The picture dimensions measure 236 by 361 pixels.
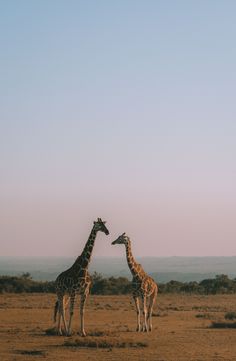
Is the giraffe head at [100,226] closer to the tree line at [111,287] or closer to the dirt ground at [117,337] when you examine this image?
the dirt ground at [117,337]

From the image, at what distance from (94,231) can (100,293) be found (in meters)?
26.9

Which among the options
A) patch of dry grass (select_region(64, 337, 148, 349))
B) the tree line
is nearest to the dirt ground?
patch of dry grass (select_region(64, 337, 148, 349))

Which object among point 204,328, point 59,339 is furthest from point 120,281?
point 59,339

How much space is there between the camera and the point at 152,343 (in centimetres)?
2061

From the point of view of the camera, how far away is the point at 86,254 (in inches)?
899

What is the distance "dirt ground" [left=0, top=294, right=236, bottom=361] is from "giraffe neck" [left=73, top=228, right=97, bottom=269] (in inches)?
78.6

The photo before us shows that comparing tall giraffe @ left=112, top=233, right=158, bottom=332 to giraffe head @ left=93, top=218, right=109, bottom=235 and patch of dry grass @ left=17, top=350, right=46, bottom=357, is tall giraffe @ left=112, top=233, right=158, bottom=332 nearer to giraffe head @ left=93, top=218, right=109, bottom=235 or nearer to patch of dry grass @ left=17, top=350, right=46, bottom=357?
giraffe head @ left=93, top=218, right=109, bottom=235

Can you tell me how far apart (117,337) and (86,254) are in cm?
279

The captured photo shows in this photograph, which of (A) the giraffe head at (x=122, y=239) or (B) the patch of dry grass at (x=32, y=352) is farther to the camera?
(A) the giraffe head at (x=122, y=239)

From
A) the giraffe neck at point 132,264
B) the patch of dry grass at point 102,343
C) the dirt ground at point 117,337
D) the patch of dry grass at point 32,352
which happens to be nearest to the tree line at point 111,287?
the dirt ground at point 117,337

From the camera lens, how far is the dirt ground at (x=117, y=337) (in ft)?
60.1

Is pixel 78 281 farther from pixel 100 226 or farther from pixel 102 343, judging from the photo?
pixel 102 343

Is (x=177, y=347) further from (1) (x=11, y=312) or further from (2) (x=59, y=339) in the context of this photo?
(1) (x=11, y=312)

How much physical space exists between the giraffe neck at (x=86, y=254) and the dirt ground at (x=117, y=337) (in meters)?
2.00
